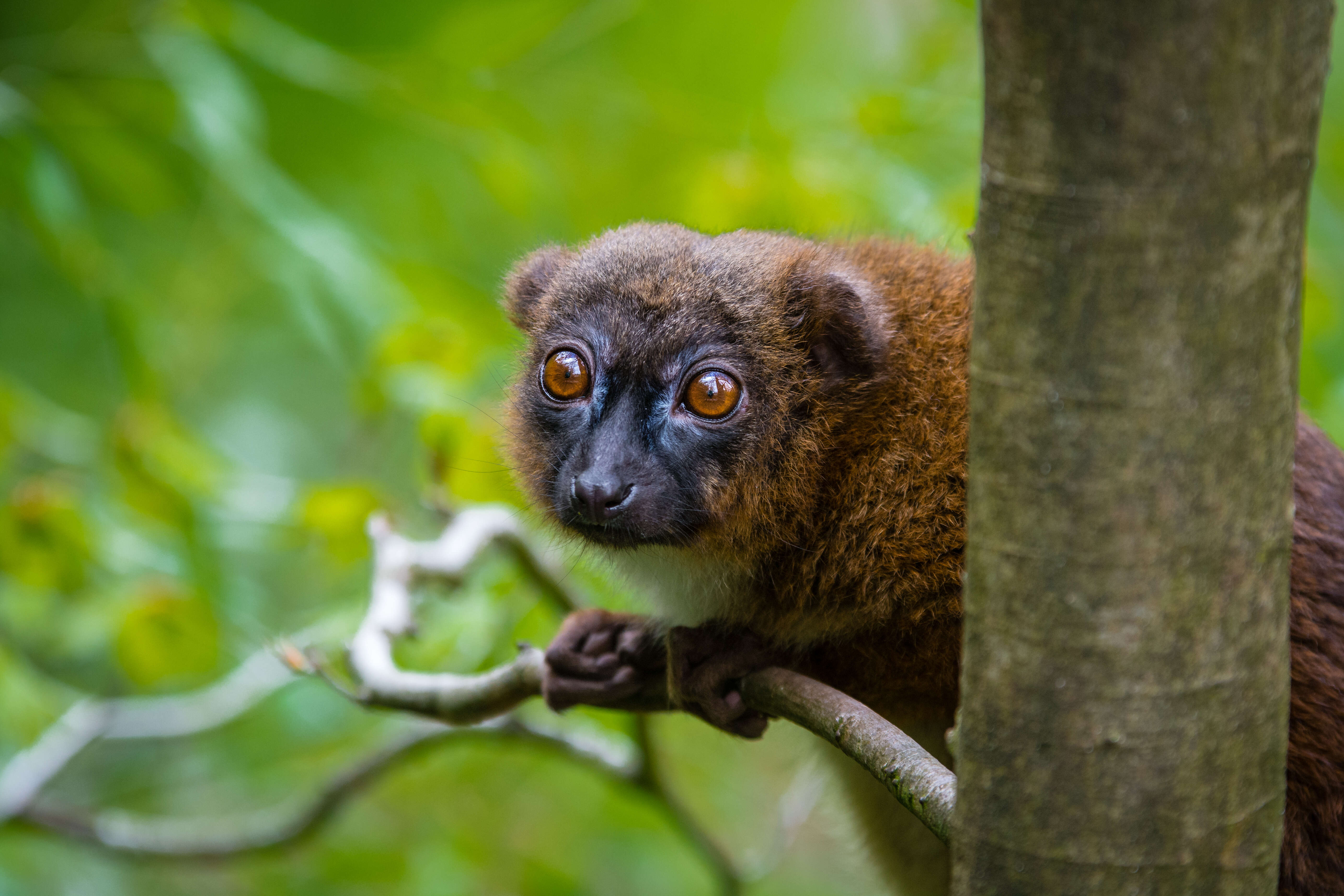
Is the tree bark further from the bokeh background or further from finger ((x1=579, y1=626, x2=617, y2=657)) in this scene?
the bokeh background

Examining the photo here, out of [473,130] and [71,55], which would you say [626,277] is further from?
[71,55]

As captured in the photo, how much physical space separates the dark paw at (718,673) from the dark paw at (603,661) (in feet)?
0.82

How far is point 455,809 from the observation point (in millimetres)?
5805

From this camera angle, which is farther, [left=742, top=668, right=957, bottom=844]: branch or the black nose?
the black nose

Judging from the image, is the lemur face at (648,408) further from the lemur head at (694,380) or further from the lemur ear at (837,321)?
the lemur ear at (837,321)

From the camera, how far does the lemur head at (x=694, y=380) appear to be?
9.88 ft

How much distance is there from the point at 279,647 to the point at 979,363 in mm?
2623

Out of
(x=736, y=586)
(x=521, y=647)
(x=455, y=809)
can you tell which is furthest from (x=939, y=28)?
(x=455, y=809)

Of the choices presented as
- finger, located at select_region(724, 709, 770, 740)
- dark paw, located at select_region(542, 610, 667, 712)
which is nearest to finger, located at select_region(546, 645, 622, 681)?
dark paw, located at select_region(542, 610, 667, 712)

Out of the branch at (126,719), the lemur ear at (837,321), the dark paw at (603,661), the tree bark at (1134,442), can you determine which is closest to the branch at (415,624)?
the dark paw at (603,661)

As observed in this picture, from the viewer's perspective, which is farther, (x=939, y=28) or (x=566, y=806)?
(x=566, y=806)

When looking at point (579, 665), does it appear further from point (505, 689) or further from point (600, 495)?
point (600, 495)

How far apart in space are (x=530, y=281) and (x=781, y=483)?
1.10 metres

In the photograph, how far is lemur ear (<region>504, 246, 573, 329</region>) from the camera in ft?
12.0
